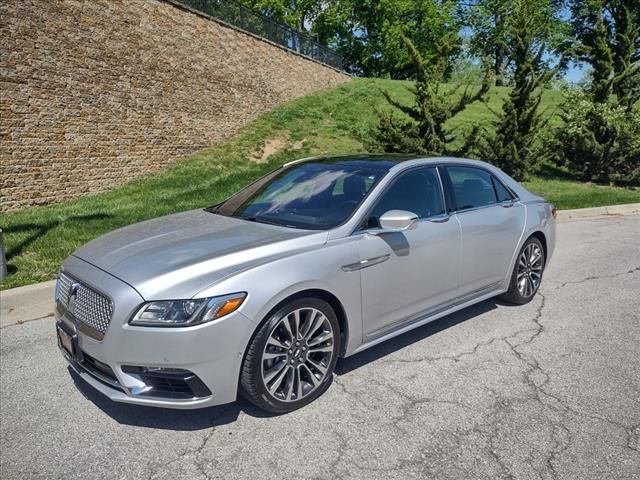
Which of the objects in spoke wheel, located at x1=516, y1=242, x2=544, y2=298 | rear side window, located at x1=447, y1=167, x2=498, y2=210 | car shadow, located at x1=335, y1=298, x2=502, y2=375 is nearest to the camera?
car shadow, located at x1=335, y1=298, x2=502, y2=375

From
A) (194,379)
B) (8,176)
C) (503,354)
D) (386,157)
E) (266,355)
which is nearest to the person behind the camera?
(194,379)

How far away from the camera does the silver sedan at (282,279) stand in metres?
2.68

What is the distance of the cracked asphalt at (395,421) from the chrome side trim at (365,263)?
0.81m

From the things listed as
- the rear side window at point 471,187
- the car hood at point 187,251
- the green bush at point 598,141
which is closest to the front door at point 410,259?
the rear side window at point 471,187

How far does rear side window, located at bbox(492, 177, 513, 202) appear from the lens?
15.7ft

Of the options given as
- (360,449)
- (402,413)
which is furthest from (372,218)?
(360,449)

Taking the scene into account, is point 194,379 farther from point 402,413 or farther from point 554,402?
point 554,402

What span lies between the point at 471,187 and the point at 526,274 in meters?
1.16

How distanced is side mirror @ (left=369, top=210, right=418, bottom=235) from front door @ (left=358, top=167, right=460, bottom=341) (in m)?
0.13

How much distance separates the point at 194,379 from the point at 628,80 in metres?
16.4

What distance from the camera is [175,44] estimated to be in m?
14.6

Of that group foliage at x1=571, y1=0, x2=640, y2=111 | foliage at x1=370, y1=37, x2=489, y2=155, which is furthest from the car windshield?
foliage at x1=571, y1=0, x2=640, y2=111

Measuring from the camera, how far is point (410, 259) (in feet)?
11.9

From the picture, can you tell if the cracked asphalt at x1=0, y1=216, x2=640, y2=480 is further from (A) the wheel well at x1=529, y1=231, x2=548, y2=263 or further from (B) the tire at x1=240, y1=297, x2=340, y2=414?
(A) the wheel well at x1=529, y1=231, x2=548, y2=263
